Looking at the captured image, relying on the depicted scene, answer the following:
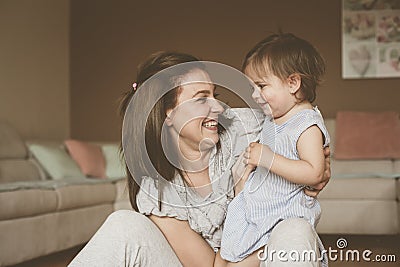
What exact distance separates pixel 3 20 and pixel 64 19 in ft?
0.94

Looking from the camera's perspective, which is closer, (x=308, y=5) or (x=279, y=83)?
(x=279, y=83)

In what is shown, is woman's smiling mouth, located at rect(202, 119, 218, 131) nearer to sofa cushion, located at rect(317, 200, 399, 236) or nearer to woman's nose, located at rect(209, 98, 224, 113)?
woman's nose, located at rect(209, 98, 224, 113)

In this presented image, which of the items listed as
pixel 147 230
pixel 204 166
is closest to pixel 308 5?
pixel 204 166

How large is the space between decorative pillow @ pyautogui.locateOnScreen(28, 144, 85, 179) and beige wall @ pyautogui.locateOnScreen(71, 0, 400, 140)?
15 centimetres

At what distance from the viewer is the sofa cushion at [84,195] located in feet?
7.11

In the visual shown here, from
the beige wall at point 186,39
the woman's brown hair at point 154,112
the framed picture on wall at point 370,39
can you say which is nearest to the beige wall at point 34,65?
the beige wall at point 186,39

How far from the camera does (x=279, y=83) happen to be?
3.08 feet

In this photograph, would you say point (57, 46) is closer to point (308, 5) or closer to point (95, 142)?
point (95, 142)

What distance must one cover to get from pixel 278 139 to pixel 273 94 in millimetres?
64

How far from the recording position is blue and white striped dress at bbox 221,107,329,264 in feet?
3.00

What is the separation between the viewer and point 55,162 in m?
2.66

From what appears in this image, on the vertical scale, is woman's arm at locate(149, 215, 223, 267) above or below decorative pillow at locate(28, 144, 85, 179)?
above

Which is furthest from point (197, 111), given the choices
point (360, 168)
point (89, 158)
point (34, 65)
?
point (34, 65)

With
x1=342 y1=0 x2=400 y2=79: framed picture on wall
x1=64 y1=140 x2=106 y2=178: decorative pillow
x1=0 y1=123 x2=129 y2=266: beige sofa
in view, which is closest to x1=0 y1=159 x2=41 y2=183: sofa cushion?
x1=0 y1=123 x2=129 y2=266: beige sofa
